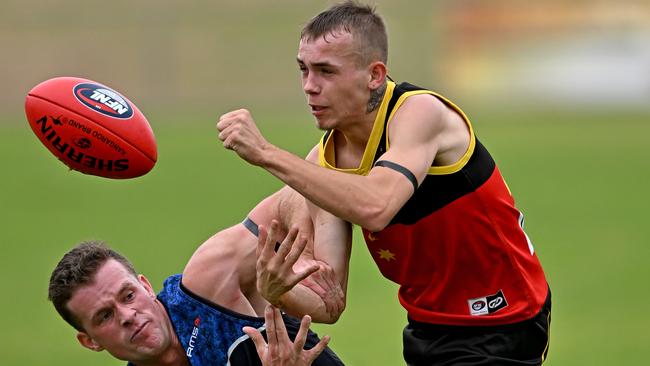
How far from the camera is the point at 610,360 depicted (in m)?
12.6

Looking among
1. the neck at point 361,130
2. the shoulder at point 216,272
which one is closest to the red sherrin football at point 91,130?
the shoulder at point 216,272

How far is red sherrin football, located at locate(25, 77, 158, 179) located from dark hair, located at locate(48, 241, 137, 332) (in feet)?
1.41

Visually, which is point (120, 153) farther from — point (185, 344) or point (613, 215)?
point (613, 215)

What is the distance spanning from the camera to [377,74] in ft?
22.5

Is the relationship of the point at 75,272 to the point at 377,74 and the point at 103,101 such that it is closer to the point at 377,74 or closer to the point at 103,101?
the point at 103,101

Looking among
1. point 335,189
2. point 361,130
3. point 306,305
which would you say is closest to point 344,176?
point 335,189

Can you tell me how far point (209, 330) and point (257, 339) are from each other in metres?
0.58

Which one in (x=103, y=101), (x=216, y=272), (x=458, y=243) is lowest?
(x=216, y=272)

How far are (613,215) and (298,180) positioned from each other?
1502 centimetres

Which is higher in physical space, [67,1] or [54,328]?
[67,1]

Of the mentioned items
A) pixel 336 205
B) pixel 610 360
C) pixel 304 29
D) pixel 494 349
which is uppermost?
pixel 304 29

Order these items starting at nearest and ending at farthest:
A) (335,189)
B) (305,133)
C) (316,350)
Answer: (335,189)
(316,350)
(305,133)

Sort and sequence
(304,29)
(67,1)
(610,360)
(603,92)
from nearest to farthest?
(304,29) < (610,360) < (603,92) < (67,1)

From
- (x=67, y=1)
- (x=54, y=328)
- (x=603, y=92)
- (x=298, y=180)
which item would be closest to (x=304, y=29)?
(x=298, y=180)
